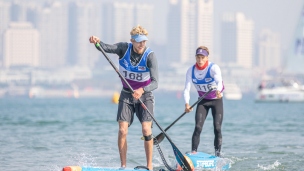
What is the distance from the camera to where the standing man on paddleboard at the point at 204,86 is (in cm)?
1228

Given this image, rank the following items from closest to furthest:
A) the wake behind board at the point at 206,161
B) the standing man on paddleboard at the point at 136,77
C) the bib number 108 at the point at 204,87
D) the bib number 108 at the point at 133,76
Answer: the standing man on paddleboard at the point at 136,77, the bib number 108 at the point at 133,76, the wake behind board at the point at 206,161, the bib number 108 at the point at 204,87

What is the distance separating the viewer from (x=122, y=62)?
426 inches

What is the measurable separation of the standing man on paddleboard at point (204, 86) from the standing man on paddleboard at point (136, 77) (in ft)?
3.70

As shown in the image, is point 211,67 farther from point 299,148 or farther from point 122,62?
point 299,148

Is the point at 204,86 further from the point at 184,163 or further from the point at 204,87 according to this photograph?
the point at 184,163

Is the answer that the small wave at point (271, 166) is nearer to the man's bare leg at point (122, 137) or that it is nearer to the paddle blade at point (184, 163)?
the paddle blade at point (184, 163)

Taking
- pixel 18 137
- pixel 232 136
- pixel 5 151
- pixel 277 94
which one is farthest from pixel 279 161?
pixel 277 94

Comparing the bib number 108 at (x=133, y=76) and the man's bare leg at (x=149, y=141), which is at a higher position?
the bib number 108 at (x=133, y=76)

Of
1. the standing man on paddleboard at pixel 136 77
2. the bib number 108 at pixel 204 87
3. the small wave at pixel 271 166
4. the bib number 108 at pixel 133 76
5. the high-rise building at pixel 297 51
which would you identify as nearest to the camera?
the standing man on paddleboard at pixel 136 77

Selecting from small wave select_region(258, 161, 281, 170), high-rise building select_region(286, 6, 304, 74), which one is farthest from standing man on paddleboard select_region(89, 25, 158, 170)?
high-rise building select_region(286, 6, 304, 74)

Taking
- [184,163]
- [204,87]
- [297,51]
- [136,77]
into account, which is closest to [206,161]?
[184,163]

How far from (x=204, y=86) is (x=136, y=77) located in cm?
208

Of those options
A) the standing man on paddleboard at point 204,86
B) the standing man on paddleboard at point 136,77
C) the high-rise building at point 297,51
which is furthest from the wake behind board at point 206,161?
the high-rise building at point 297,51

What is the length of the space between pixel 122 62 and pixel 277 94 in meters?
73.6
